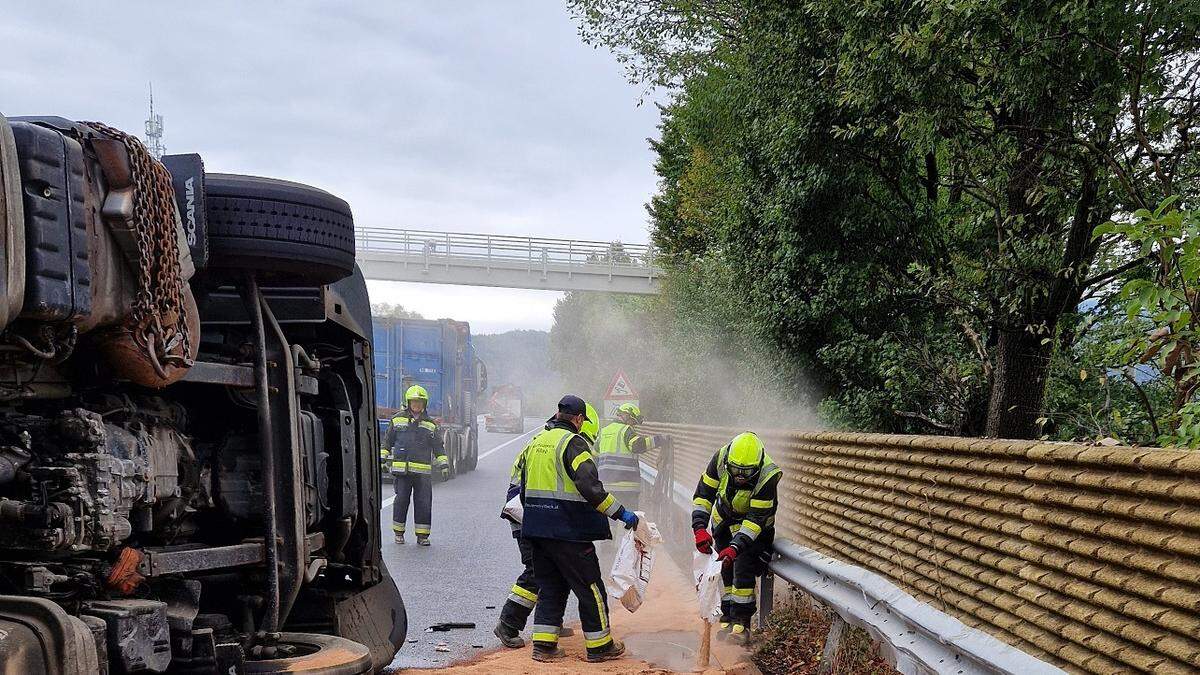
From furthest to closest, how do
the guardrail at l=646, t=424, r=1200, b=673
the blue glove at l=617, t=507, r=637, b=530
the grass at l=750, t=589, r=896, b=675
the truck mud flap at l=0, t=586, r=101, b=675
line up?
1. the blue glove at l=617, t=507, r=637, b=530
2. the grass at l=750, t=589, r=896, b=675
3. the guardrail at l=646, t=424, r=1200, b=673
4. the truck mud flap at l=0, t=586, r=101, b=675

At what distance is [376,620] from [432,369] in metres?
19.9

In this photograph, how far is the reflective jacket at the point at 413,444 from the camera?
1270 centimetres

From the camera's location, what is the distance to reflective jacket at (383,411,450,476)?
12.7 metres

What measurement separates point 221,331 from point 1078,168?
24.5 ft

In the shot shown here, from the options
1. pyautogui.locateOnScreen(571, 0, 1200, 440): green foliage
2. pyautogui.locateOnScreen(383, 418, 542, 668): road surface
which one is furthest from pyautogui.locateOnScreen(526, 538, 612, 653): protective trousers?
pyautogui.locateOnScreen(571, 0, 1200, 440): green foliage

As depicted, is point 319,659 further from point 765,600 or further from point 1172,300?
point 765,600

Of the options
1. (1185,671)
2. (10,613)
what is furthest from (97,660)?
(1185,671)

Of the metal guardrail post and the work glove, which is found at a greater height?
the work glove

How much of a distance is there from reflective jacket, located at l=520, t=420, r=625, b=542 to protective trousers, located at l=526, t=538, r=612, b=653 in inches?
3.7

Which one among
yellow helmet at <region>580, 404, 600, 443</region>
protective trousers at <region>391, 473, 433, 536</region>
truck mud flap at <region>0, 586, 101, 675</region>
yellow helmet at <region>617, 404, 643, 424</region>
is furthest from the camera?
yellow helmet at <region>617, 404, 643, 424</region>

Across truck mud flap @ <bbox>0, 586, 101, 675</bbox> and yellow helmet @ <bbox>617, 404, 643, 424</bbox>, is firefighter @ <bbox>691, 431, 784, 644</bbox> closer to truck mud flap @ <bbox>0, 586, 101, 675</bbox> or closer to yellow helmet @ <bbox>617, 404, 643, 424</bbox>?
truck mud flap @ <bbox>0, 586, 101, 675</bbox>

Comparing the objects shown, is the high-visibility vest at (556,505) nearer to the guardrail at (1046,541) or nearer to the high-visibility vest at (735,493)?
the high-visibility vest at (735,493)

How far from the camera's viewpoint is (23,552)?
3.28m

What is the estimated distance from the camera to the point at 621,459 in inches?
506
